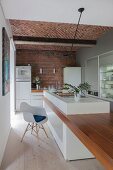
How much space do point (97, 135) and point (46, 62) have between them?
6761 mm

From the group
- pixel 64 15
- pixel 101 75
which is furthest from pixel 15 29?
pixel 101 75

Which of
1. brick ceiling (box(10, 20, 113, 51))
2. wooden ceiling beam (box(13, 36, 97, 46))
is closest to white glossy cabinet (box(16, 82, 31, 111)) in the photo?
wooden ceiling beam (box(13, 36, 97, 46))

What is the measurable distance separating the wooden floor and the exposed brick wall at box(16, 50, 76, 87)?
4.45 m

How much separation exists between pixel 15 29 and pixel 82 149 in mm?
3848

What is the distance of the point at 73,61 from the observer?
28.4 ft

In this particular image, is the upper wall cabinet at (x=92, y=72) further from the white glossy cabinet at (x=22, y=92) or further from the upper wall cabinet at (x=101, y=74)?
the white glossy cabinet at (x=22, y=92)

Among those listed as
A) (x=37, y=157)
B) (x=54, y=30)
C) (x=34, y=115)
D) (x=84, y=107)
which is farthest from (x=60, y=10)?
(x=37, y=157)

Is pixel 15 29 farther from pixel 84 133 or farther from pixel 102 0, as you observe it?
pixel 84 133

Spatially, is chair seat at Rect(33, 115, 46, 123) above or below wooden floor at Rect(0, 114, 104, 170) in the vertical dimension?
above

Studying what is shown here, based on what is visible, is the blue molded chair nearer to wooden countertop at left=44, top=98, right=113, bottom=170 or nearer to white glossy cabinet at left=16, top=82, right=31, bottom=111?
wooden countertop at left=44, top=98, right=113, bottom=170

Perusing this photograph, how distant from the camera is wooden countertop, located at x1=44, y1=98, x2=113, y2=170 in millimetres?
1374

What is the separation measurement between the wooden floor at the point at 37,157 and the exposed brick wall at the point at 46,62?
4451 mm

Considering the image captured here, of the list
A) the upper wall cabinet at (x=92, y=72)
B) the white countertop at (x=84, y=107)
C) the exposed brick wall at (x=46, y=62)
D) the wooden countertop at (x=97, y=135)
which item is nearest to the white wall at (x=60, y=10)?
the white countertop at (x=84, y=107)

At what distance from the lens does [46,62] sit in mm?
8305
